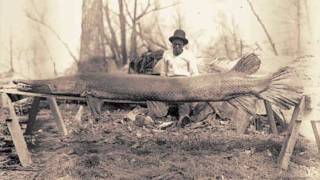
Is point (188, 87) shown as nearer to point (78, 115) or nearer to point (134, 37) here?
point (78, 115)

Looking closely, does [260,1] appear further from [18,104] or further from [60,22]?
[18,104]

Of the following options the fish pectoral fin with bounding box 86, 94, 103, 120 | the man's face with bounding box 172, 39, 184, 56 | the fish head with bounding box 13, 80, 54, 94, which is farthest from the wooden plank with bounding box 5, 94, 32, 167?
the man's face with bounding box 172, 39, 184, 56

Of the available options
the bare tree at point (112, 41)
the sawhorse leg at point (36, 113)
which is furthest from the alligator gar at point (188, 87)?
the bare tree at point (112, 41)

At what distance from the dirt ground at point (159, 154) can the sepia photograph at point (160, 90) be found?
0.05ft

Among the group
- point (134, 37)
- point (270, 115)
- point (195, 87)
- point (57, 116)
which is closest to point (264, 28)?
point (134, 37)

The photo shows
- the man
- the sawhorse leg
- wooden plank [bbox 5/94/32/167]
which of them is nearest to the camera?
wooden plank [bbox 5/94/32/167]

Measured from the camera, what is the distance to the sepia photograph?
6098 mm

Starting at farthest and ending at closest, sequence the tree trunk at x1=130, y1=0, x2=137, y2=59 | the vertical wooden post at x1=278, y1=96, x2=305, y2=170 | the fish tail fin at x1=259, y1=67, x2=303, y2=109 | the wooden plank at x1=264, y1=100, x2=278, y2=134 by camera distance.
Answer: the tree trunk at x1=130, y1=0, x2=137, y2=59, the wooden plank at x1=264, y1=100, x2=278, y2=134, the vertical wooden post at x1=278, y1=96, x2=305, y2=170, the fish tail fin at x1=259, y1=67, x2=303, y2=109

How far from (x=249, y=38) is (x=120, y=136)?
493 centimetres

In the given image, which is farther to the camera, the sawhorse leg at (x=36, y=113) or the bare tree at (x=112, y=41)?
the bare tree at (x=112, y=41)

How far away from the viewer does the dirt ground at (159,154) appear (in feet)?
21.8

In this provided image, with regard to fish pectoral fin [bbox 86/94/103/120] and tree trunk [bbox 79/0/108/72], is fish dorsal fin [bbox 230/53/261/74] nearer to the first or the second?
fish pectoral fin [bbox 86/94/103/120]

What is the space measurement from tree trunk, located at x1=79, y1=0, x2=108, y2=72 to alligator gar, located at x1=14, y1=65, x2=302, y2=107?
23.5 ft

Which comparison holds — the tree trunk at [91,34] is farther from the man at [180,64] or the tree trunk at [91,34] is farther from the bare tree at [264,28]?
the man at [180,64]
